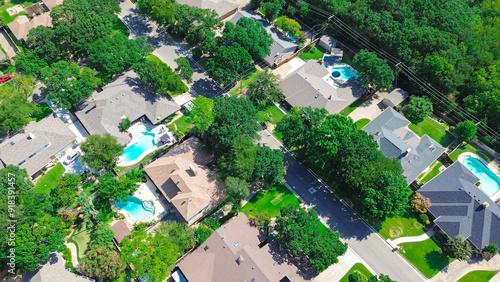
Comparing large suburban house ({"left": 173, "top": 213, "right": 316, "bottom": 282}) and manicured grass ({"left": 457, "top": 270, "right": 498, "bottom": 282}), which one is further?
manicured grass ({"left": 457, "top": 270, "right": 498, "bottom": 282})

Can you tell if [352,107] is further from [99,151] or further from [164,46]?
[99,151]

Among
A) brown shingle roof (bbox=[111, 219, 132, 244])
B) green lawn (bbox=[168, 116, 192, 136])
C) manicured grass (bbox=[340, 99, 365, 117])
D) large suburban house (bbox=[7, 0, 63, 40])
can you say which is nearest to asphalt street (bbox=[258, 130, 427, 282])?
green lawn (bbox=[168, 116, 192, 136])

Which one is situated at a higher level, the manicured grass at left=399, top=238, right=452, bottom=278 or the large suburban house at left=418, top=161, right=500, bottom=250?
the large suburban house at left=418, top=161, right=500, bottom=250

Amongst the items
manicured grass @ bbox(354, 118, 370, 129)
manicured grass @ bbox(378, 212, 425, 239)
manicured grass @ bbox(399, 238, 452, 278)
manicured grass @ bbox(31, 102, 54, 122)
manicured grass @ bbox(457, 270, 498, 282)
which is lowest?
manicured grass @ bbox(457, 270, 498, 282)

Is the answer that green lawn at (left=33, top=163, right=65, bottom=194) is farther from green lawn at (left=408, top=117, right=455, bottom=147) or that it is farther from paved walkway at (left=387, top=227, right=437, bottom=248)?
green lawn at (left=408, top=117, right=455, bottom=147)

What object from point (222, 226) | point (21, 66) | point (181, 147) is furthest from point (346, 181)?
point (21, 66)

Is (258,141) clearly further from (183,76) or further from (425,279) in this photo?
(425,279)

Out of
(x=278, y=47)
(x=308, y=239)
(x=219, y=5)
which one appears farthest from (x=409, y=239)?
(x=219, y=5)

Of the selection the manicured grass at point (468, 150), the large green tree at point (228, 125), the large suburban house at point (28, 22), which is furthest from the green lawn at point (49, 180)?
the manicured grass at point (468, 150)
